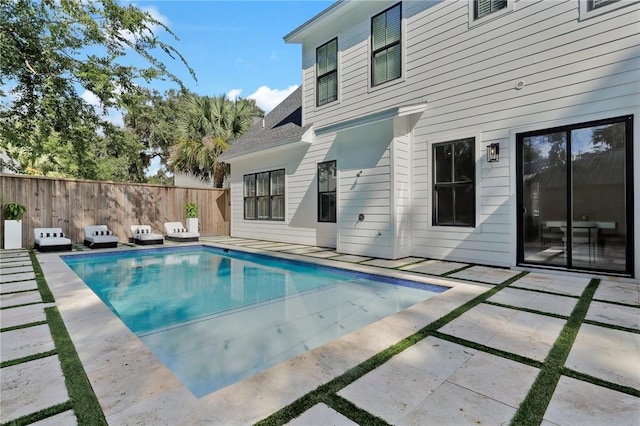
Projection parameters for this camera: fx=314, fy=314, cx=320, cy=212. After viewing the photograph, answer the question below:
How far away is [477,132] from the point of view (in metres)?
5.86

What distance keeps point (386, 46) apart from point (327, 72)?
1912 mm

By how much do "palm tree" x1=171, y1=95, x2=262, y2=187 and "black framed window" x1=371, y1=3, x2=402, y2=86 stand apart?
24.9ft

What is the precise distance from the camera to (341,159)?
7.64 meters

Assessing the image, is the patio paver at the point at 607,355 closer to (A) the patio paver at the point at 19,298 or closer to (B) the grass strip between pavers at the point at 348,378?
(B) the grass strip between pavers at the point at 348,378

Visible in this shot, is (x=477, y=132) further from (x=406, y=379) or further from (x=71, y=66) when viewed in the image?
(x=71, y=66)

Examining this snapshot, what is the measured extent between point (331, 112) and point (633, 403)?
25.9ft

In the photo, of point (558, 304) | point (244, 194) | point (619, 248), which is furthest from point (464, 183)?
point (244, 194)

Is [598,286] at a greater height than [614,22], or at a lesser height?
lesser

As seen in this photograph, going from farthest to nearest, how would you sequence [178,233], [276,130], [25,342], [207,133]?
[207,133] < [178,233] < [276,130] < [25,342]

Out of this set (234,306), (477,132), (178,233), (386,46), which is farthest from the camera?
(178,233)

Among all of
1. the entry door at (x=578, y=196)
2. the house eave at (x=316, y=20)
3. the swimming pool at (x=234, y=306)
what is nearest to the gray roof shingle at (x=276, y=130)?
the house eave at (x=316, y=20)

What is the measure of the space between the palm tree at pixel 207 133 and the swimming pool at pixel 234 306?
594 centimetres

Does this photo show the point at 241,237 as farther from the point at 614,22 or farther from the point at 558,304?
the point at 614,22

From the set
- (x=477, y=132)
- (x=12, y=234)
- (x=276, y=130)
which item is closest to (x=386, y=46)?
(x=477, y=132)
